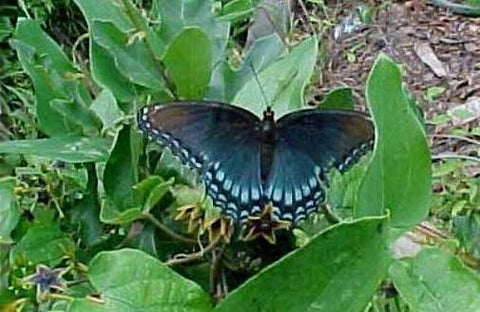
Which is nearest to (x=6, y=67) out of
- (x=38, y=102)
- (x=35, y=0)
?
(x=35, y=0)

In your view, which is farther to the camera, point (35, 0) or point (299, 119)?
point (35, 0)

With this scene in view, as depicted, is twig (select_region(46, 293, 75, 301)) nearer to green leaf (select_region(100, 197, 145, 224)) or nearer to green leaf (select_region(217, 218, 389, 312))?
green leaf (select_region(100, 197, 145, 224))

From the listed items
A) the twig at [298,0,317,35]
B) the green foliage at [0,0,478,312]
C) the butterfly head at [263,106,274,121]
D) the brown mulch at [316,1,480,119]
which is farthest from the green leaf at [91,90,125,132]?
the twig at [298,0,317,35]

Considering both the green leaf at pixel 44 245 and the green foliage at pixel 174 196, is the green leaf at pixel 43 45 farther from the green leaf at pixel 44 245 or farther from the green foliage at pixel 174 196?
the green leaf at pixel 44 245

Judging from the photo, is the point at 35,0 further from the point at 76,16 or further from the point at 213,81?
the point at 213,81

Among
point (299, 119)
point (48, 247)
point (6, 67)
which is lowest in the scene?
point (6, 67)

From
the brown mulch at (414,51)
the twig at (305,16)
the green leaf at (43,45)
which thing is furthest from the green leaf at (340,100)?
the twig at (305,16)
